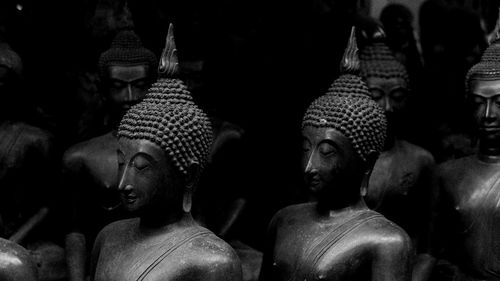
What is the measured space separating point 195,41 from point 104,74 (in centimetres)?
96

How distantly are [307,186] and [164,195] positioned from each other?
724mm

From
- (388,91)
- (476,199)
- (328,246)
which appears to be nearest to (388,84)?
(388,91)

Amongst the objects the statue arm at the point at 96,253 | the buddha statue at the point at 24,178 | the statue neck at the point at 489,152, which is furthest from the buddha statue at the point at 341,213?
the buddha statue at the point at 24,178

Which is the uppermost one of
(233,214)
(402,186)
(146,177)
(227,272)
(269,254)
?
(146,177)

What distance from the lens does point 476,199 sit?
7480 mm

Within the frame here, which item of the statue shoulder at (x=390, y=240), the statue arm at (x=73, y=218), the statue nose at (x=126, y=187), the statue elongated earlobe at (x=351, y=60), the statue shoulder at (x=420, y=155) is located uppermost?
the statue elongated earlobe at (x=351, y=60)

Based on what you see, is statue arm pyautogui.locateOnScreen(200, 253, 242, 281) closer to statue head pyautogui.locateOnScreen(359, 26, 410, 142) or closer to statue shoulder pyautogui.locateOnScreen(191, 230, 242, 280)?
statue shoulder pyautogui.locateOnScreen(191, 230, 242, 280)

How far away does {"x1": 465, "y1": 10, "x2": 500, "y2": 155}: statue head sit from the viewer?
7.43m

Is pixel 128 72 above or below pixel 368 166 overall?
above

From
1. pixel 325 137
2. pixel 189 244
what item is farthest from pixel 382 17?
pixel 189 244

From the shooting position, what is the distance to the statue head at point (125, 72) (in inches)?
309

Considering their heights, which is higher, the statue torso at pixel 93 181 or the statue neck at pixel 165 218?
the statue neck at pixel 165 218

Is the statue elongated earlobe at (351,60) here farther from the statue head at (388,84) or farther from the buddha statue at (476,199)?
the statue head at (388,84)

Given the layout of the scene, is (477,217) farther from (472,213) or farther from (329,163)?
(329,163)
